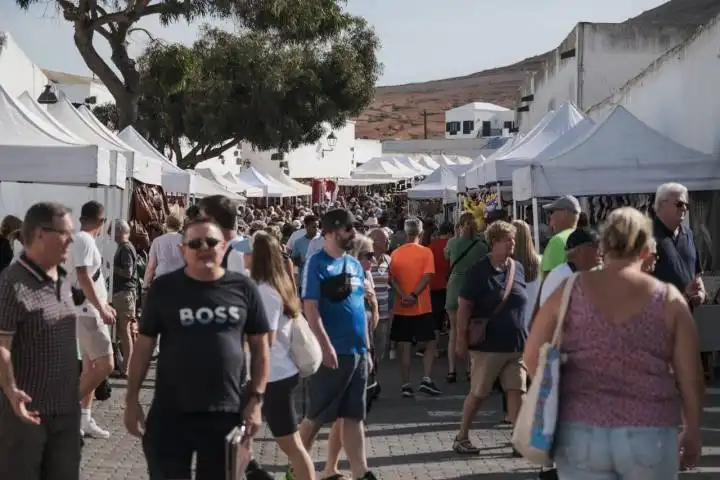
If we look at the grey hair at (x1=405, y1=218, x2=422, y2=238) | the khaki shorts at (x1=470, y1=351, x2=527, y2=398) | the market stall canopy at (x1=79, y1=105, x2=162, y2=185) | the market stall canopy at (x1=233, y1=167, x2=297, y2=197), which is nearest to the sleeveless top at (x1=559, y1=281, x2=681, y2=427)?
the khaki shorts at (x1=470, y1=351, x2=527, y2=398)

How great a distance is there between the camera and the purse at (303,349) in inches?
261

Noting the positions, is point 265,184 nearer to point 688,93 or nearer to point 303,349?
point 688,93

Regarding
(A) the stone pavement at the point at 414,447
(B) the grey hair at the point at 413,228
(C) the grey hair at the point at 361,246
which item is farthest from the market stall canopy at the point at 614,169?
(C) the grey hair at the point at 361,246

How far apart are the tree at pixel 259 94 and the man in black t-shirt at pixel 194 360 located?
29972 millimetres

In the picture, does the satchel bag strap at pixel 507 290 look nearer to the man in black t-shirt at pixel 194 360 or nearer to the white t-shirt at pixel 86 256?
the white t-shirt at pixel 86 256

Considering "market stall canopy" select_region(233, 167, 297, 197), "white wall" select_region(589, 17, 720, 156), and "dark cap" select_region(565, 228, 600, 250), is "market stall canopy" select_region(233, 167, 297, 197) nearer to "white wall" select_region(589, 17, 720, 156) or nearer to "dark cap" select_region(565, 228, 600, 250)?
"white wall" select_region(589, 17, 720, 156)

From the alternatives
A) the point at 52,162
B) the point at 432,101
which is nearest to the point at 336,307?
the point at 52,162

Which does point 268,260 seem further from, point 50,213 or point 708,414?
point 708,414

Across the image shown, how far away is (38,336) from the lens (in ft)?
17.3

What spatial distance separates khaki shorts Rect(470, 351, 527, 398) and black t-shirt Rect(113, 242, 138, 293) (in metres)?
5.05

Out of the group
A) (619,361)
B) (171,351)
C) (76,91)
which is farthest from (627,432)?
(76,91)

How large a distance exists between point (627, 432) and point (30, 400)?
2489 millimetres

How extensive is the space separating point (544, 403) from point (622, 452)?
13.0 inches

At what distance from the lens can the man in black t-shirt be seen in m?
5.14
